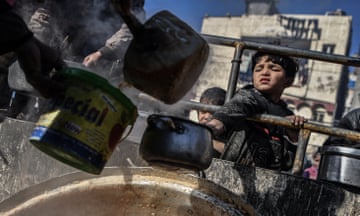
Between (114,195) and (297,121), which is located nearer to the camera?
(114,195)

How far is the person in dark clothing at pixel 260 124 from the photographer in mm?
2807

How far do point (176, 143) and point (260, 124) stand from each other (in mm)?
1327

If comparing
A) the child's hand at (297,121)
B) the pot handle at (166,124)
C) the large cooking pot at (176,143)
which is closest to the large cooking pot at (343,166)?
the child's hand at (297,121)

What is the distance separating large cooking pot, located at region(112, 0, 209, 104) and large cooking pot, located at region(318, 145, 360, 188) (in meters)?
1.19

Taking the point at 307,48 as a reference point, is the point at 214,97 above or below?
below

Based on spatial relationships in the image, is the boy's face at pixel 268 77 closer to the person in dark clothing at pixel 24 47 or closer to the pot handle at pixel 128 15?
the pot handle at pixel 128 15

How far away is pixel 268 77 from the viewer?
11.0 feet

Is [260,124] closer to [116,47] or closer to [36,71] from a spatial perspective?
[116,47]

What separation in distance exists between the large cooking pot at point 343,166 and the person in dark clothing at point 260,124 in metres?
0.27

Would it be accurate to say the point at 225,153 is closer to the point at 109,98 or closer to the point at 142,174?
the point at 142,174

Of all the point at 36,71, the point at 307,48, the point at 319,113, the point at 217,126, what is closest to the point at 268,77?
the point at 217,126

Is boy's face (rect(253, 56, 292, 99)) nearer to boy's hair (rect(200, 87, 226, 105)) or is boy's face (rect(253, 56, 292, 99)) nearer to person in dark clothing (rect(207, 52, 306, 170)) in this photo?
person in dark clothing (rect(207, 52, 306, 170))

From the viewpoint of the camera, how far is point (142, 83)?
70.7 inches

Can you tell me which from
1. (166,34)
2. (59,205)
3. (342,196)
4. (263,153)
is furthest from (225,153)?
(166,34)
